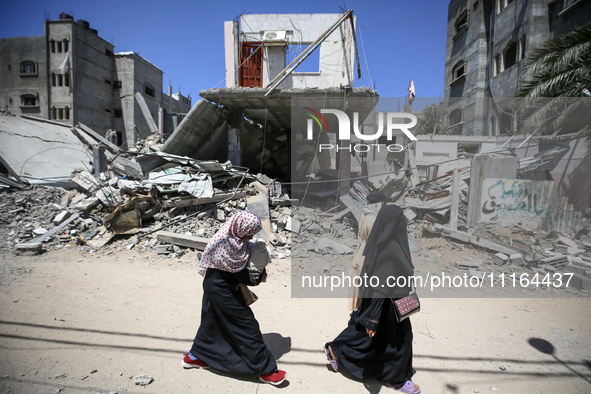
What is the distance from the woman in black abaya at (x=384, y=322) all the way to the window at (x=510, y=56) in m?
19.3

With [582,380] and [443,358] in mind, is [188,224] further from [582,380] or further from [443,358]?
[582,380]

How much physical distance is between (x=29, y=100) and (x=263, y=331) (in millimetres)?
33732

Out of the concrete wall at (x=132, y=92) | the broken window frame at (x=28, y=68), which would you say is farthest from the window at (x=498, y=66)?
the broken window frame at (x=28, y=68)

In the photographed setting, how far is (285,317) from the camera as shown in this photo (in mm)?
3496

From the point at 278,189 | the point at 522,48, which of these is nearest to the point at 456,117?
the point at 522,48

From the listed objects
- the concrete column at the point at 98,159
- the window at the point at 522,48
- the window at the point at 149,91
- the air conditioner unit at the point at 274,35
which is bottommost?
the concrete column at the point at 98,159

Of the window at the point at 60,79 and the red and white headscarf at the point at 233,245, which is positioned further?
the window at the point at 60,79

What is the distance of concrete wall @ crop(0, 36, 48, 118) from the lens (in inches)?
981

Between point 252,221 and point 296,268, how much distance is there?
3583mm

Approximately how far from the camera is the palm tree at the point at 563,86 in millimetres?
7477

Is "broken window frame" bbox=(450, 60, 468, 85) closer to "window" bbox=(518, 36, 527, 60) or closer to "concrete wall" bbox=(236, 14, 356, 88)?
"window" bbox=(518, 36, 527, 60)

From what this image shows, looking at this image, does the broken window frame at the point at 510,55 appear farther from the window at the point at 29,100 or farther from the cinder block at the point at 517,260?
the window at the point at 29,100

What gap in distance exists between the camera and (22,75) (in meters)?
25.0

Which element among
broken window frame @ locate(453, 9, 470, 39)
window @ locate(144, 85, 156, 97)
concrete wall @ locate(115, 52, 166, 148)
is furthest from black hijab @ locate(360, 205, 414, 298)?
window @ locate(144, 85, 156, 97)
